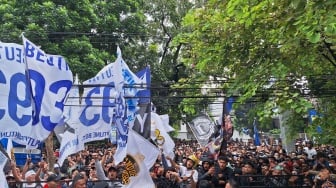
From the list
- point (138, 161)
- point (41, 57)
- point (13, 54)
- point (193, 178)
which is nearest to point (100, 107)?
point (193, 178)

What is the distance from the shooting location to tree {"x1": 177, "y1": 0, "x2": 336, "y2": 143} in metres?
8.70

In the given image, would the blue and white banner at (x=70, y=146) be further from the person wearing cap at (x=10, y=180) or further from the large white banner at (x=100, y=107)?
the person wearing cap at (x=10, y=180)

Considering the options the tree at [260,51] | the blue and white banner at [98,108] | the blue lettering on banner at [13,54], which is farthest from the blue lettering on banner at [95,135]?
the blue lettering on banner at [13,54]

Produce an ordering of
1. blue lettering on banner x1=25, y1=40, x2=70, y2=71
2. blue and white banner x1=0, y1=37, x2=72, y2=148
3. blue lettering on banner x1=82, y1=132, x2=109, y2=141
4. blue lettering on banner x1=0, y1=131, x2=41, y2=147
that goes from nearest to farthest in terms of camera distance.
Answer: blue lettering on banner x1=0, y1=131, x2=41, y2=147 < blue and white banner x1=0, y1=37, x2=72, y2=148 < blue lettering on banner x1=25, y1=40, x2=70, y2=71 < blue lettering on banner x1=82, y1=132, x2=109, y2=141

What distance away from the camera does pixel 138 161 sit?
9.01m

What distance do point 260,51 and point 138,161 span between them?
3810mm

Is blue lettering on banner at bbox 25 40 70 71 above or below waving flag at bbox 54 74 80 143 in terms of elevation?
above

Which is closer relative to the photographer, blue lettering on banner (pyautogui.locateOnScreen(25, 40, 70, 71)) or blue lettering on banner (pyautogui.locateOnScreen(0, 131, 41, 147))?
blue lettering on banner (pyautogui.locateOnScreen(0, 131, 41, 147))

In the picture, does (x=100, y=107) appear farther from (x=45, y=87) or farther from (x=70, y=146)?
(x=45, y=87)

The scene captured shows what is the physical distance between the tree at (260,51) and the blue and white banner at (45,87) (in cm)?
313

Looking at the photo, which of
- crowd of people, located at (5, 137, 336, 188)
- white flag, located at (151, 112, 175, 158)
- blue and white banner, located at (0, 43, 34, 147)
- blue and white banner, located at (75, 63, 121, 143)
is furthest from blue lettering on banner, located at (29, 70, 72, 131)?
white flag, located at (151, 112, 175, 158)

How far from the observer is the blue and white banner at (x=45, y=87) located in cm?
838

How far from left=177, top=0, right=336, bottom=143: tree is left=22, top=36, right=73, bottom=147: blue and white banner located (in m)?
3.13

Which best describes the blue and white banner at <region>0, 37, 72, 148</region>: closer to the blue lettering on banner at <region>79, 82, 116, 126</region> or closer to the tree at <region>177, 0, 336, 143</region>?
the blue lettering on banner at <region>79, 82, 116, 126</region>
